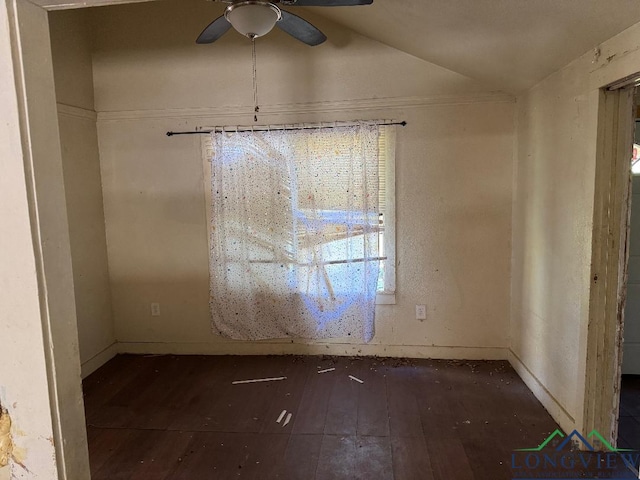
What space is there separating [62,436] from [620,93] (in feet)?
8.25

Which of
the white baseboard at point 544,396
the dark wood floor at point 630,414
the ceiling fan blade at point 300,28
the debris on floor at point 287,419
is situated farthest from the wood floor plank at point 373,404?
the ceiling fan blade at point 300,28

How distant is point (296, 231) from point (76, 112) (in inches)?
76.6

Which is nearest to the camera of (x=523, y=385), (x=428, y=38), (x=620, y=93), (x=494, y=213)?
(x=620, y=93)

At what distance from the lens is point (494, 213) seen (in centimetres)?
310

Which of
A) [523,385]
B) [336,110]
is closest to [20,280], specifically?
[336,110]

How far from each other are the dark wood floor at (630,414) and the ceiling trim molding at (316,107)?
7.23 ft

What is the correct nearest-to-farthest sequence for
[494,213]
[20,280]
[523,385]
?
[20,280]
[523,385]
[494,213]

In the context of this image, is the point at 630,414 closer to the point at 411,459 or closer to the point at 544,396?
the point at 544,396

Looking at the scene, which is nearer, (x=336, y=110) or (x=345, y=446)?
(x=345, y=446)

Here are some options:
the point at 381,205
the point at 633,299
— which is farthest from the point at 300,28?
the point at 633,299

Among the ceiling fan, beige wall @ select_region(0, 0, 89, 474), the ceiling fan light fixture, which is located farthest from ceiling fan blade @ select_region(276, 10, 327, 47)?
beige wall @ select_region(0, 0, 89, 474)

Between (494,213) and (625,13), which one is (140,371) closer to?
(494,213)

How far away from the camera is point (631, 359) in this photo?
2918 millimetres

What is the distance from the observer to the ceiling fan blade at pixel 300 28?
2.01 metres
